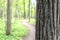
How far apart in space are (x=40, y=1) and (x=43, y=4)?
0.05 meters

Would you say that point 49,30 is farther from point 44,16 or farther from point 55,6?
point 55,6

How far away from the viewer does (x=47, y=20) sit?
5.72 feet

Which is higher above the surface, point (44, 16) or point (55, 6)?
point (55, 6)

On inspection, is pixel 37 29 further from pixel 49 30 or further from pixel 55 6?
pixel 55 6

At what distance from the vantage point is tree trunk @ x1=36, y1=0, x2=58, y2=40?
5.61ft

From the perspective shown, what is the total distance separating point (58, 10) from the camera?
5.57 feet

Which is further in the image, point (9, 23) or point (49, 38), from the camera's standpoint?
point (9, 23)

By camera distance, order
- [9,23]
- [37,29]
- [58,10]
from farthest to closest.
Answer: [9,23] → [37,29] → [58,10]

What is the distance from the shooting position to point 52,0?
1.70 meters

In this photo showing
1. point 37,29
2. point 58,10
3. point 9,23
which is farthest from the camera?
point 9,23

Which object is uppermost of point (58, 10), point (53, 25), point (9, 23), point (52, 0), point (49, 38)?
point (52, 0)

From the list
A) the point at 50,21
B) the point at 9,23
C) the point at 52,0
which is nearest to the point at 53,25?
the point at 50,21

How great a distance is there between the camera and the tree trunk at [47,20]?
1711 millimetres

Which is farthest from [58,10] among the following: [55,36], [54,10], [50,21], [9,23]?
→ [9,23]
